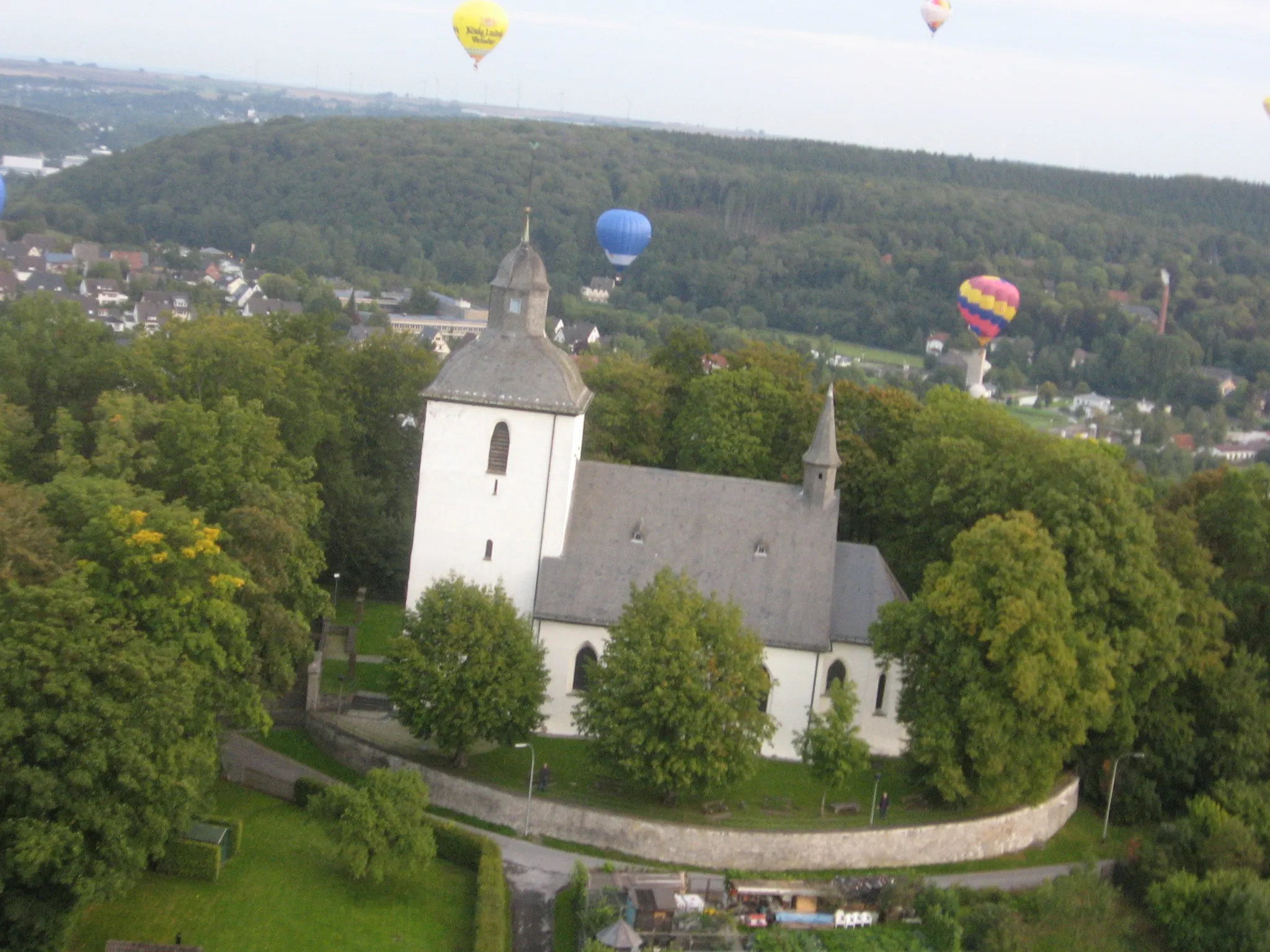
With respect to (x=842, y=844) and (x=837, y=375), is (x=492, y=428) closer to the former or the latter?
(x=842, y=844)

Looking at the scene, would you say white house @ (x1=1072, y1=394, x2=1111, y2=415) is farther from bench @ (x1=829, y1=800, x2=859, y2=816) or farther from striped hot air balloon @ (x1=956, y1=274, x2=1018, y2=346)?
bench @ (x1=829, y1=800, x2=859, y2=816)

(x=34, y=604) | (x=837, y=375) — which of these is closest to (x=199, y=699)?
(x=34, y=604)

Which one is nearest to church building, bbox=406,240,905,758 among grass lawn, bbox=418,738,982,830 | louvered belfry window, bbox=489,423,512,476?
louvered belfry window, bbox=489,423,512,476

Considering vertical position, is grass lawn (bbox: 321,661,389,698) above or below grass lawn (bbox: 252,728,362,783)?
above

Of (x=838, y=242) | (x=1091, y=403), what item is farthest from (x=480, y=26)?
(x=838, y=242)

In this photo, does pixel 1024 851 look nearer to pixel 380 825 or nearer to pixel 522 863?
pixel 522 863
